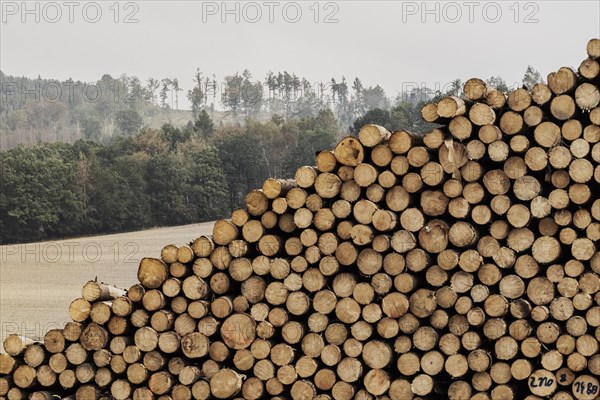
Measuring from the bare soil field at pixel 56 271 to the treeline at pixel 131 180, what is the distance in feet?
8.18

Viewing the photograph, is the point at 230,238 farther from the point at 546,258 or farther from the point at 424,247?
the point at 546,258

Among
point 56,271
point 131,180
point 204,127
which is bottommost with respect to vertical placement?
point 56,271

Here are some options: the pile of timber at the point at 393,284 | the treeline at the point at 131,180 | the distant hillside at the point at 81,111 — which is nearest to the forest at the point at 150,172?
the treeline at the point at 131,180

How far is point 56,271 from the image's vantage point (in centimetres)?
2778

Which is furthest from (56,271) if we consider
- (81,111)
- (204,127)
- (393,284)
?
(81,111)

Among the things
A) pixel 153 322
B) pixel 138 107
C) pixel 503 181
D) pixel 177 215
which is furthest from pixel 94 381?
pixel 138 107

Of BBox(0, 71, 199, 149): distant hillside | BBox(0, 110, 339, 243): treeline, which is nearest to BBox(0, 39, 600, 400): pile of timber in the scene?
BBox(0, 110, 339, 243): treeline

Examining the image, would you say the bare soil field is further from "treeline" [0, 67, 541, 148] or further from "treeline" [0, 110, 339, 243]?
"treeline" [0, 67, 541, 148]

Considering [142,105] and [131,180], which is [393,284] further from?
[142,105]

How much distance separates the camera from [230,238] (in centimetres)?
654

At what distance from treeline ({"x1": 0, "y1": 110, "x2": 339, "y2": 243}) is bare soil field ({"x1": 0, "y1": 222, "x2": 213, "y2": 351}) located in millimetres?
2493

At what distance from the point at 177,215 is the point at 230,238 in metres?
46.0

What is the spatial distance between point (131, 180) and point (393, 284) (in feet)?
152

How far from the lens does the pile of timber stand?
6.04 m
